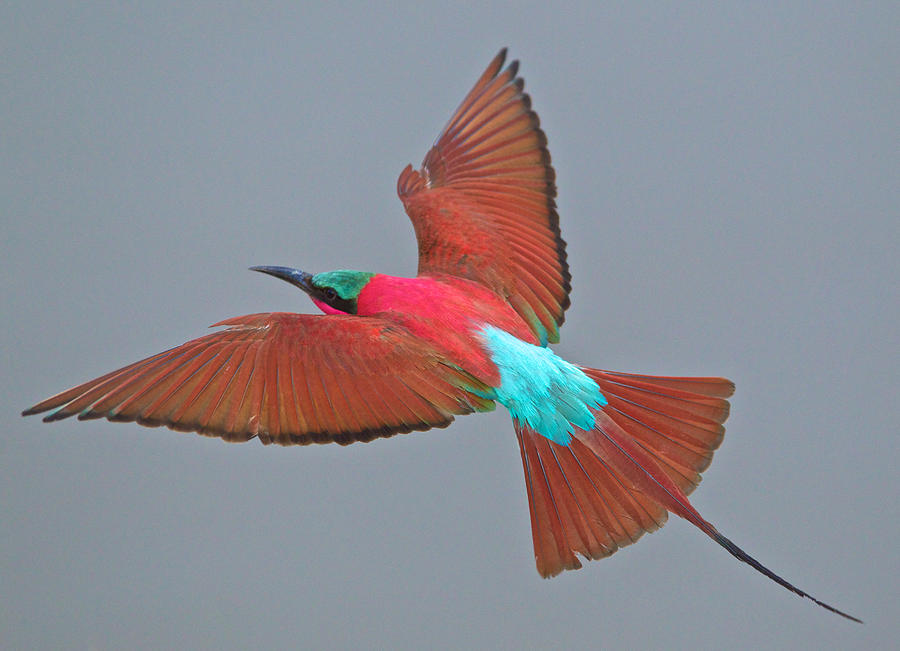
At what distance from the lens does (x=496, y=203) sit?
4.58ft

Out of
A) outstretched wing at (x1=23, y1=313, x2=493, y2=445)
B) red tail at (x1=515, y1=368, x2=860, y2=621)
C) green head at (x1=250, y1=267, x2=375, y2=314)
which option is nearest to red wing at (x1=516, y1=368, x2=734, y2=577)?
red tail at (x1=515, y1=368, x2=860, y2=621)

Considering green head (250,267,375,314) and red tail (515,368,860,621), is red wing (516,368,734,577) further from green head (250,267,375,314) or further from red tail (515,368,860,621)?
green head (250,267,375,314)

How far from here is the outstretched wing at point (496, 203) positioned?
1292 millimetres

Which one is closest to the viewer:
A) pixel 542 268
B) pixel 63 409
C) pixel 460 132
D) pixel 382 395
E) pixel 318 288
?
pixel 63 409

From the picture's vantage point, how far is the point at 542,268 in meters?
1.33

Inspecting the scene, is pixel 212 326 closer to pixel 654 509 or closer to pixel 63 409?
pixel 63 409

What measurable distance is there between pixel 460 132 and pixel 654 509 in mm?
760

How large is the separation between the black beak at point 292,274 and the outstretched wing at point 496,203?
186 mm

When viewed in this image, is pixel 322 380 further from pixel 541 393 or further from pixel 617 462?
pixel 617 462

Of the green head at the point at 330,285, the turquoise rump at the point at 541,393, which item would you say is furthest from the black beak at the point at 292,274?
the turquoise rump at the point at 541,393

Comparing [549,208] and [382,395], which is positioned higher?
[549,208]

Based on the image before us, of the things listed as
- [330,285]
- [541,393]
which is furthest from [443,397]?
[330,285]

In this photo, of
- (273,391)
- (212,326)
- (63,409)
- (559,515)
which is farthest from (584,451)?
(63,409)

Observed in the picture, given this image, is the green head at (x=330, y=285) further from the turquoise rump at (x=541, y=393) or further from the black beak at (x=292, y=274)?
the turquoise rump at (x=541, y=393)
